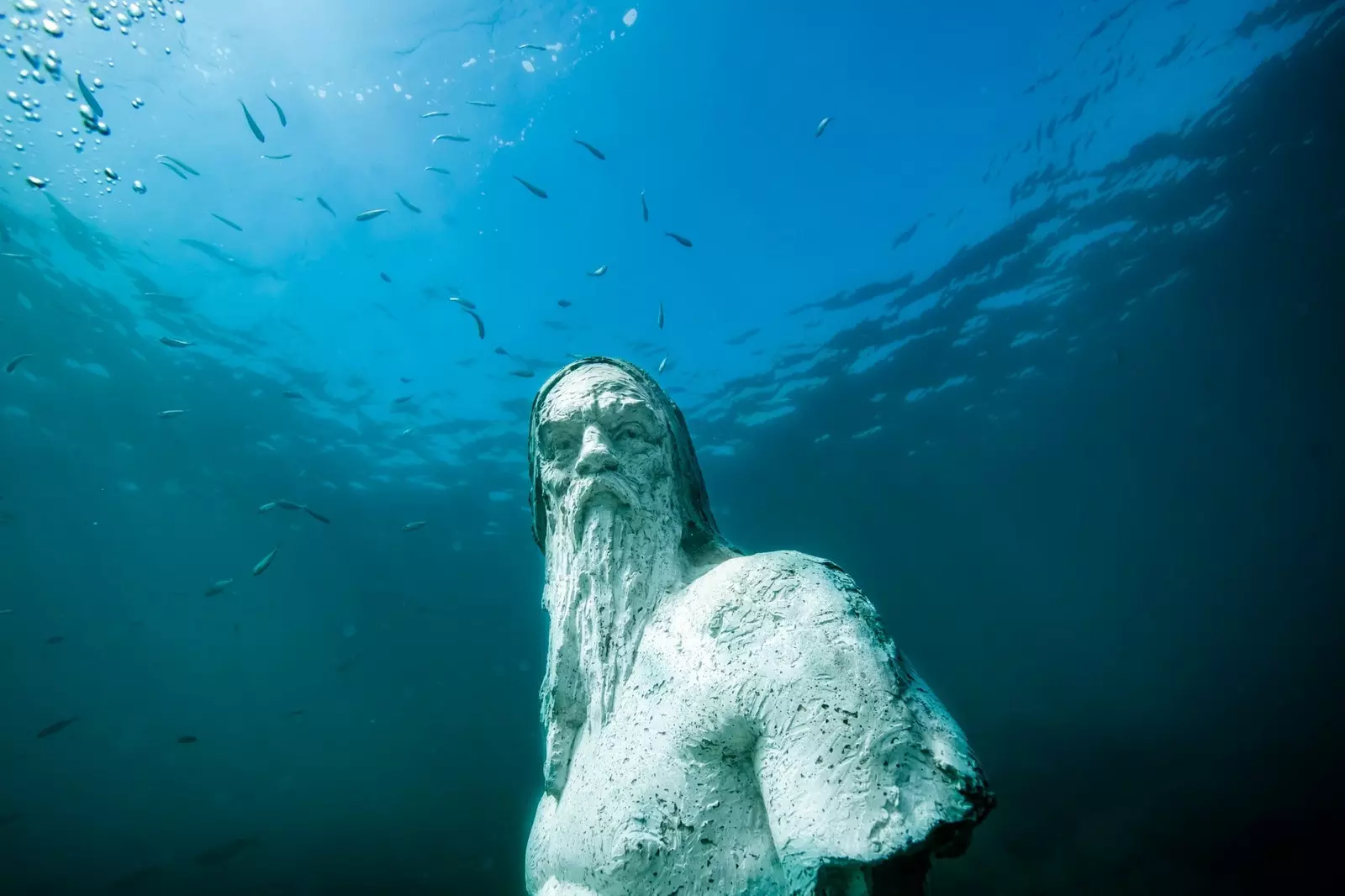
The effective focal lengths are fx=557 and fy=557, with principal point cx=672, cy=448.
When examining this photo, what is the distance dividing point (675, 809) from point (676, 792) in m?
0.04

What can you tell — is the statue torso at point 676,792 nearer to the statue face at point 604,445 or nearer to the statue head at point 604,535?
the statue head at point 604,535

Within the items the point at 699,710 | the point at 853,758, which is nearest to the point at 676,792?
the point at 699,710

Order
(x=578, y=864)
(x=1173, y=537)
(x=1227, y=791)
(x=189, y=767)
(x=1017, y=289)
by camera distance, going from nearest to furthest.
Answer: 1. (x=578, y=864)
2. (x=1227, y=791)
3. (x=1017, y=289)
4. (x=189, y=767)
5. (x=1173, y=537)

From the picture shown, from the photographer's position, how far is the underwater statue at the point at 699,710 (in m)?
1.00

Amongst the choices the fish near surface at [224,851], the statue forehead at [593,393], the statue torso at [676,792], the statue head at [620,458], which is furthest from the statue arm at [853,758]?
A: the fish near surface at [224,851]

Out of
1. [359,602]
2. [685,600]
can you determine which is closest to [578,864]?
[685,600]

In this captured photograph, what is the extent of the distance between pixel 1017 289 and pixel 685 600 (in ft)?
62.7

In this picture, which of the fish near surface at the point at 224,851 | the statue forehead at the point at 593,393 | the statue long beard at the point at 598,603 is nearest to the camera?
the statue long beard at the point at 598,603

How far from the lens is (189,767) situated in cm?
3434

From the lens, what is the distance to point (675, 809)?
128cm

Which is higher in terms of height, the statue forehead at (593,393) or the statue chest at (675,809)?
the statue forehead at (593,393)

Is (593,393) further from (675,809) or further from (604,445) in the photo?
(675,809)

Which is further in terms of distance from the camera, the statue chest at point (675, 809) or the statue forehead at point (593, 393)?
the statue forehead at point (593, 393)

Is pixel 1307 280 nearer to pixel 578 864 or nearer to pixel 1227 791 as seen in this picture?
pixel 1227 791
